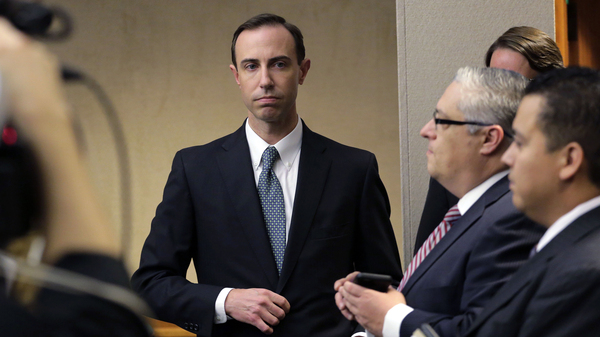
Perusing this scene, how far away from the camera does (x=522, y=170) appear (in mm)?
1198

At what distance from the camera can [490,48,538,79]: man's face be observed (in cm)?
209

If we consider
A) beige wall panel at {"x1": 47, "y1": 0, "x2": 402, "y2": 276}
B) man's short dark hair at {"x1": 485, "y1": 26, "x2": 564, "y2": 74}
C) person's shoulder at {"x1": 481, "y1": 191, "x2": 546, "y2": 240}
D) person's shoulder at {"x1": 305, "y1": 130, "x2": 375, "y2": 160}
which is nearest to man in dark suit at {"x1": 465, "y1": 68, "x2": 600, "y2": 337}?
person's shoulder at {"x1": 481, "y1": 191, "x2": 546, "y2": 240}

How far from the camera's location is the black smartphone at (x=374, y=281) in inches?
58.5

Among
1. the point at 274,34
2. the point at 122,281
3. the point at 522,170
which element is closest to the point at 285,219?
the point at 274,34

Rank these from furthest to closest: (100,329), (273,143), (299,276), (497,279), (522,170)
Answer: (273,143) < (299,276) < (497,279) < (522,170) < (100,329)

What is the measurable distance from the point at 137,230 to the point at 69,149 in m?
4.15

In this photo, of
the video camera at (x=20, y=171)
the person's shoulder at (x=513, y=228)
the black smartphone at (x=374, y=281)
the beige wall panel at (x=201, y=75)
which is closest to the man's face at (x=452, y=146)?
the person's shoulder at (x=513, y=228)

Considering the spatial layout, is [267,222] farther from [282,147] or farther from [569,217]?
[569,217]

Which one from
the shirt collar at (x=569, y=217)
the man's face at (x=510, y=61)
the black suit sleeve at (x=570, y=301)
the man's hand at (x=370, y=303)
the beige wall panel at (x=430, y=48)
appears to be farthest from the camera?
the beige wall panel at (x=430, y=48)

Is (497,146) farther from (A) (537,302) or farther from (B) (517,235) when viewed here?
(A) (537,302)

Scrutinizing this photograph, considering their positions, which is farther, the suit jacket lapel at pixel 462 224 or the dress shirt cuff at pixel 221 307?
the dress shirt cuff at pixel 221 307

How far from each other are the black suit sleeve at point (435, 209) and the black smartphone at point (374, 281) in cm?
61

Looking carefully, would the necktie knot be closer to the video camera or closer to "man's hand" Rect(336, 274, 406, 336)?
"man's hand" Rect(336, 274, 406, 336)

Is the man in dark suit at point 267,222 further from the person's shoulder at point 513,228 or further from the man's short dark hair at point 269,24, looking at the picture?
the person's shoulder at point 513,228
